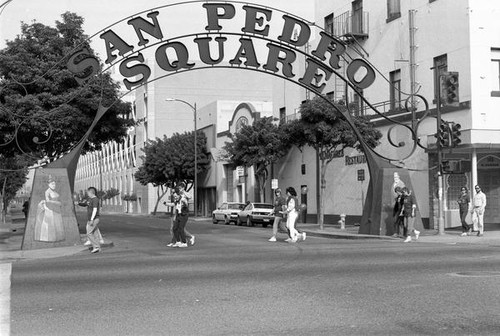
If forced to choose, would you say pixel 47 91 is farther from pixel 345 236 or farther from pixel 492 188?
pixel 492 188

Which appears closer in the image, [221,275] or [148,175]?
[221,275]

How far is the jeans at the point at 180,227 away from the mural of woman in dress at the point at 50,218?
3457 mm

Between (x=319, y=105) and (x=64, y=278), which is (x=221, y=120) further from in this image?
(x=64, y=278)

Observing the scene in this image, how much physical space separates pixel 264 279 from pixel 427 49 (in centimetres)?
1979

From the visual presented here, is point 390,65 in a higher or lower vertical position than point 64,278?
higher

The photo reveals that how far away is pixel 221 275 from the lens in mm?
11750

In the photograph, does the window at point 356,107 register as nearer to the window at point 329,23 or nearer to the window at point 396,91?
the window at point 396,91

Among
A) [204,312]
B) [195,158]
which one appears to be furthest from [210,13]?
[195,158]

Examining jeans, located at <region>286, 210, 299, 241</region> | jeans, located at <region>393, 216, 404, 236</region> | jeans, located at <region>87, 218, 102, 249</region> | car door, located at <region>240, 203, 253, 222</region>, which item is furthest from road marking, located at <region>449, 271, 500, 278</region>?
car door, located at <region>240, 203, 253, 222</region>

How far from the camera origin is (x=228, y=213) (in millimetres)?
39156

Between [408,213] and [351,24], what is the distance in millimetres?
15326

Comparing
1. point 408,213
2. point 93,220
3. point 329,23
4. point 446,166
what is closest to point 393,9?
point 329,23

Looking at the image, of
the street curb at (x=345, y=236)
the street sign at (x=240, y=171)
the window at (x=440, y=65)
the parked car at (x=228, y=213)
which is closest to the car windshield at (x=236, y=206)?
the parked car at (x=228, y=213)

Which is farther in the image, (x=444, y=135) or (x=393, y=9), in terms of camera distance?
(x=393, y=9)
